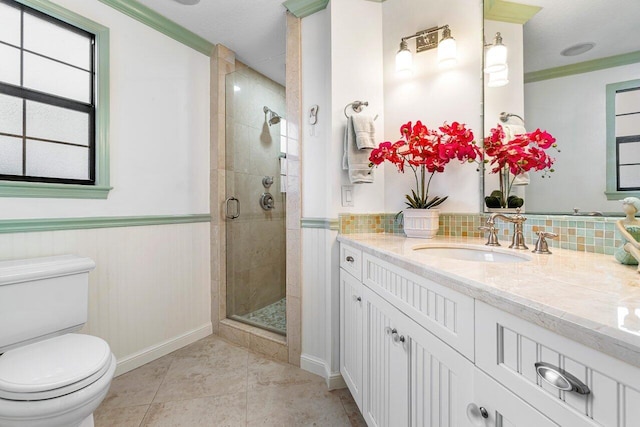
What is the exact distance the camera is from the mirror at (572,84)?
0.95 metres

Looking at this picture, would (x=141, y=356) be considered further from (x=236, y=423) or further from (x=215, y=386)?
(x=236, y=423)

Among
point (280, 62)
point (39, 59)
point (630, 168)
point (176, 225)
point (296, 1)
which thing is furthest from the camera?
point (280, 62)

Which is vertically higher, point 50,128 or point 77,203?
point 50,128

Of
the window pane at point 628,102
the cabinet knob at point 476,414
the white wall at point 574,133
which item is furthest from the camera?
the white wall at point 574,133

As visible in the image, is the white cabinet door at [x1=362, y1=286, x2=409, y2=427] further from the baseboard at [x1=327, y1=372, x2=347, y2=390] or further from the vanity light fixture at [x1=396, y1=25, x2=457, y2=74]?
the vanity light fixture at [x1=396, y1=25, x2=457, y2=74]

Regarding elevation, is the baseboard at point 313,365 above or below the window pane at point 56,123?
below

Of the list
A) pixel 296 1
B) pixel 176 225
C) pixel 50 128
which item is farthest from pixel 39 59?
pixel 296 1

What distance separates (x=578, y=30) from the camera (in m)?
1.09

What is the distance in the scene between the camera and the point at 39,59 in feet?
5.05

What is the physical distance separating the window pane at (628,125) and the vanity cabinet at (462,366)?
865 millimetres

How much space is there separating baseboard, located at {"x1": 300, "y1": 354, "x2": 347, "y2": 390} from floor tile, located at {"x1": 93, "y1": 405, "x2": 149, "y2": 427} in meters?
0.91

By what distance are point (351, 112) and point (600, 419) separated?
162 centimetres

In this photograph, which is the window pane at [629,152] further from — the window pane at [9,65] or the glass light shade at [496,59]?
the window pane at [9,65]

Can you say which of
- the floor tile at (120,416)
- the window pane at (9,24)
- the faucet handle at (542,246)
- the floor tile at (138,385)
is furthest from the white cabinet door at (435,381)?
the window pane at (9,24)
